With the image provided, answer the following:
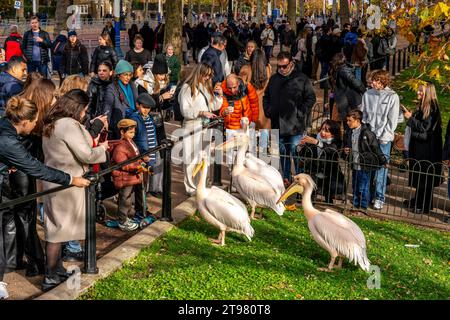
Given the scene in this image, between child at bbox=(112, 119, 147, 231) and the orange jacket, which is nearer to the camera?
child at bbox=(112, 119, 147, 231)

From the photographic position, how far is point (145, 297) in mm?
6633

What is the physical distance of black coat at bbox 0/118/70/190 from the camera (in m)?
6.20

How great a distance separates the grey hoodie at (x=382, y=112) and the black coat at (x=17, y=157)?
5439 millimetres

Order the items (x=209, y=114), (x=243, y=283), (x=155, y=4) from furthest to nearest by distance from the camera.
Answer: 1. (x=155, y=4)
2. (x=209, y=114)
3. (x=243, y=283)

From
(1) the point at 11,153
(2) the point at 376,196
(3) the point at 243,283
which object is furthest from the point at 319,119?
(1) the point at 11,153

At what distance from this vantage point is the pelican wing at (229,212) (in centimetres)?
794

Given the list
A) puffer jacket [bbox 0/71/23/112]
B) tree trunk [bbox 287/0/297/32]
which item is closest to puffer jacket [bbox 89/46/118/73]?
puffer jacket [bbox 0/71/23/112]

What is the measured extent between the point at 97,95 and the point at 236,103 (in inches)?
83.8

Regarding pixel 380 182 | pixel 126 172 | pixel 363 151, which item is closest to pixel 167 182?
pixel 126 172

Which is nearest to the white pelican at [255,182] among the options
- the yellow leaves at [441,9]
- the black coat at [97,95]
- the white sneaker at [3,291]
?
the black coat at [97,95]

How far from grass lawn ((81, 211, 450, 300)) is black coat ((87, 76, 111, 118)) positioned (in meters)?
2.01

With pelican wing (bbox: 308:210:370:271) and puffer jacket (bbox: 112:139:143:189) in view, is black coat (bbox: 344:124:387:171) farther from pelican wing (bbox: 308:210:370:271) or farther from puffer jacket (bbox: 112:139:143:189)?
puffer jacket (bbox: 112:139:143:189)

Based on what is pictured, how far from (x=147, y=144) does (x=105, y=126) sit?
3.07ft

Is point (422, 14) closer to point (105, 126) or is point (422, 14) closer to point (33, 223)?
point (105, 126)
